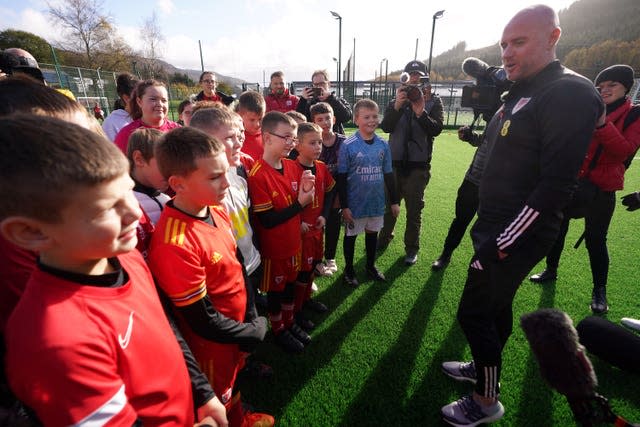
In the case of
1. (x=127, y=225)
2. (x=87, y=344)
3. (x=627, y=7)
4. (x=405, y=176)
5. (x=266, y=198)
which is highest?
(x=627, y=7)

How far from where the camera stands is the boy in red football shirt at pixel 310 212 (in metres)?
2.89

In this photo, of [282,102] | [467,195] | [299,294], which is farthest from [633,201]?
[282,102]

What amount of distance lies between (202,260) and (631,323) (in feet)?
12.3

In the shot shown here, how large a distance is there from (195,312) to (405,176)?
3.34 meters

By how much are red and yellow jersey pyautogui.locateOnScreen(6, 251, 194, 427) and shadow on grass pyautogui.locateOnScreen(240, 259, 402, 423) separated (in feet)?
4.25

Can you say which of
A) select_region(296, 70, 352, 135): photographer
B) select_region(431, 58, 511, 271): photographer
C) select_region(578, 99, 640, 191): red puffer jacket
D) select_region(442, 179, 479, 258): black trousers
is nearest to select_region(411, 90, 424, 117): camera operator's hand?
select_region(431, 58, 511, 271): photographer

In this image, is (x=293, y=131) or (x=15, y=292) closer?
(x=15, y=292)

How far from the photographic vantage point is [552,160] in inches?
60.7

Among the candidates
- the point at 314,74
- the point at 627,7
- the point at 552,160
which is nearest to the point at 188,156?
the point at 552,160

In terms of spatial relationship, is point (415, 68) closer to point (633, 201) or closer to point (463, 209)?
point (463, 209)

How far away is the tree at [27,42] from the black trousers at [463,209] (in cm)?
3822

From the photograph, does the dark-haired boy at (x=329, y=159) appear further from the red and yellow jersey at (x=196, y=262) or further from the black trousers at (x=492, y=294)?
the red and yellow jersey at (x=196, y=262)

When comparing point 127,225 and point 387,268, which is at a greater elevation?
point 127,225

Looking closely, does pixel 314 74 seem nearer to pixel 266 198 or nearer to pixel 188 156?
pixel 266 198
